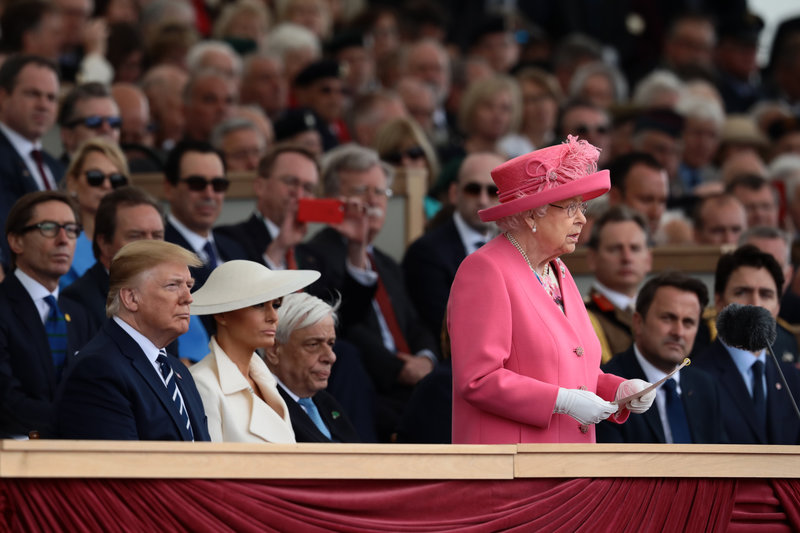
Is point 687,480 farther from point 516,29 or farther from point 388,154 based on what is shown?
point 516,29

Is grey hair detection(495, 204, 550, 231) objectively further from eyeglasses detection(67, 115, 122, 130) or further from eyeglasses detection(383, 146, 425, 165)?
eyeglasses detection(383, 146, 425, 165)

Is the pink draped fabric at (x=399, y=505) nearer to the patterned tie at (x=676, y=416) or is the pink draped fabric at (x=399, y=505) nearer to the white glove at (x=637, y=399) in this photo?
the white glove at (x=637, y=399)

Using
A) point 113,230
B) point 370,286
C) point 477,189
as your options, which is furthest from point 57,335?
point 477,189

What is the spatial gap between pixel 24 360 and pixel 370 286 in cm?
209

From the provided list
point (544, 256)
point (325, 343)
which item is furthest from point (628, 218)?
point (544, 256)

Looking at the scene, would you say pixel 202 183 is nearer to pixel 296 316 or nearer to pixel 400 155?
pixel 296 316

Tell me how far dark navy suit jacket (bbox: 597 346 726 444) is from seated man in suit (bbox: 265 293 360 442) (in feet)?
4.01

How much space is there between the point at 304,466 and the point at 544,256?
107cm

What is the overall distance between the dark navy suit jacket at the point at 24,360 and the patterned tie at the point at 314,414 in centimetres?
91

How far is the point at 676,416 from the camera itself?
6.07 meters

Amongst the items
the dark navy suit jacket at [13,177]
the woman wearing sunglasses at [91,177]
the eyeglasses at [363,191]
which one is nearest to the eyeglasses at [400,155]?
the eyeglasses at [363,191]

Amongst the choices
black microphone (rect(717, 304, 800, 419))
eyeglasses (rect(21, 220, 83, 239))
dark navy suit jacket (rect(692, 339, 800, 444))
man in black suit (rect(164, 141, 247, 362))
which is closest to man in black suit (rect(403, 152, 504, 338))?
man in black suit (rect(164, 141, 247, 362))

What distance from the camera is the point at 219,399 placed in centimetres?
479

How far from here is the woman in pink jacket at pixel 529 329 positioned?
4.16m
